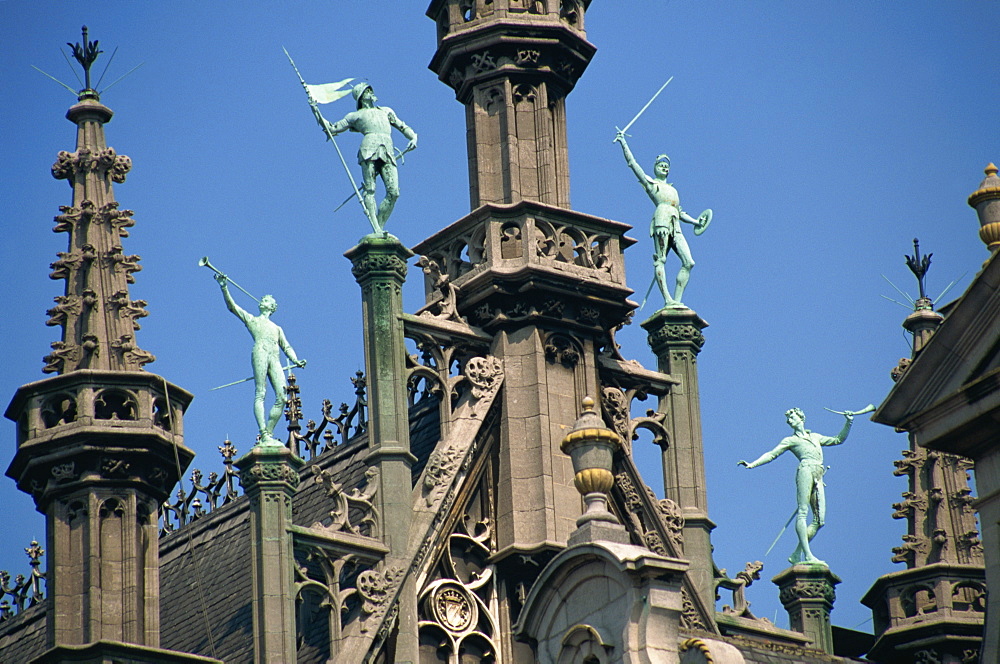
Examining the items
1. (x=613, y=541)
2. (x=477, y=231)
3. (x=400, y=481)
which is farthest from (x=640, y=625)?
(x=477, y=231)

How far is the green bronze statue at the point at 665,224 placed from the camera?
194ft

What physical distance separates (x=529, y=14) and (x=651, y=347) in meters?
6.18

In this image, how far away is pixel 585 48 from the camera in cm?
5803

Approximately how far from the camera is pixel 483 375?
2167 inches

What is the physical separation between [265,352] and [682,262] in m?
8.99

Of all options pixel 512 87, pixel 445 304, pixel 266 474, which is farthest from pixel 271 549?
pixel 512 87

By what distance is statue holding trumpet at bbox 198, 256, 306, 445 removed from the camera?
173ft

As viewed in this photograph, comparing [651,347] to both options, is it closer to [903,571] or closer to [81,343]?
[903,571]

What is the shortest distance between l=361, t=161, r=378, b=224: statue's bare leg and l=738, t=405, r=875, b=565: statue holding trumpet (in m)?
8.74

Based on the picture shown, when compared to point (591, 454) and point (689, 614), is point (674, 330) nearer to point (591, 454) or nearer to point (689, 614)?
point (689, 614)

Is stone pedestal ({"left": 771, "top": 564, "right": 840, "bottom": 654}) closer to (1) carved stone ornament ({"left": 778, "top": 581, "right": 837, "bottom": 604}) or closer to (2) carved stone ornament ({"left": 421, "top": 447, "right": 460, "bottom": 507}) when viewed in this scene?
(1) carved stone ornament ({"left": 778, "top": 581, "right": 837, "bottom": 604})

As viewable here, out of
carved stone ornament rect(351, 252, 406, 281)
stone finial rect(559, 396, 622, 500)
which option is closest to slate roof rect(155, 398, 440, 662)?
carved stone ornament rect(351, 252, 406, 281)

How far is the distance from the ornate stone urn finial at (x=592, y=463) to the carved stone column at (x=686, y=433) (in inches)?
389

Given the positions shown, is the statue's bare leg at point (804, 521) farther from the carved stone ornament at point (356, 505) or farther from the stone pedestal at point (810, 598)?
the carved stone ornament at point (356, 505)
